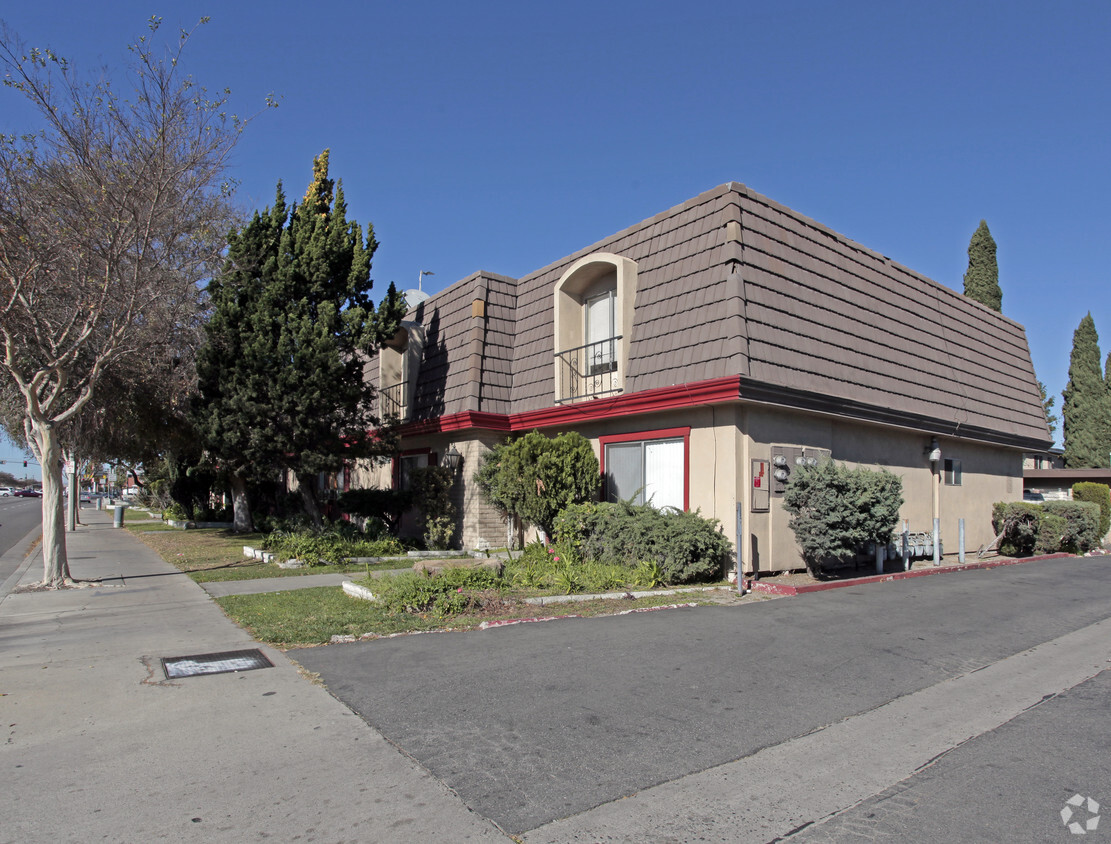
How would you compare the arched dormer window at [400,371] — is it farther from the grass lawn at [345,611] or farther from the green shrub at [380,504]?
the grass lawn at [345,611]

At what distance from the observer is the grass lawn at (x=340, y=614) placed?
784 centimetres

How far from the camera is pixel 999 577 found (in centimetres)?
1315

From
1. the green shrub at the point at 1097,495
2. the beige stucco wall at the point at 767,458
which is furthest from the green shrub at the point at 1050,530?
the green shrub at the point at 1097,495

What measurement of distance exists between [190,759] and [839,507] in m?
8.90

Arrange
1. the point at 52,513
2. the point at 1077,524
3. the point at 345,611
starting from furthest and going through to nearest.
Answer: the point at 1077,524 < the point at 52,513 < the point at 345,611

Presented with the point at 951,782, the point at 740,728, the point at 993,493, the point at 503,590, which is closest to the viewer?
the point at 951,782

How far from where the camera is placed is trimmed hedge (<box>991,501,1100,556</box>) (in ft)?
55.6

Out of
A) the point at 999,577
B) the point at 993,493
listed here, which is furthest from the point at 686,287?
the point at 993,493

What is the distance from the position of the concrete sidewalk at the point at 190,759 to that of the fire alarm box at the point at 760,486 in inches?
289

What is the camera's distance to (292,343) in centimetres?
1455

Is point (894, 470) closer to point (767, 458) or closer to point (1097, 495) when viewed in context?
point (767, 458)

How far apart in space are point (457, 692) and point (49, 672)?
3662mm

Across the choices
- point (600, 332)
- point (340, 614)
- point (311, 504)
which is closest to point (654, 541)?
point (340, 614)

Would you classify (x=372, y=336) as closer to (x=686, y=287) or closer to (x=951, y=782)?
(x=686, y=287)
